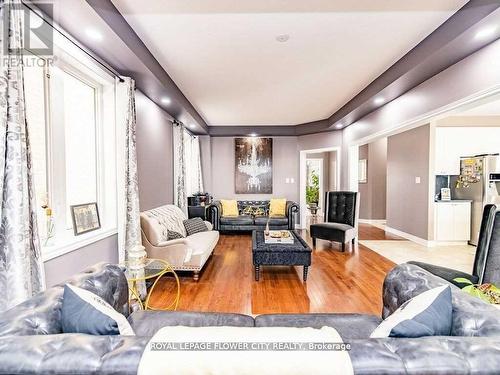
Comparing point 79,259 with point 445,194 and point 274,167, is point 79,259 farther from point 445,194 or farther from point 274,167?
point 445,194

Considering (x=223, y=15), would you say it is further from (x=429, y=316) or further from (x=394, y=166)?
(x=394, y=166)

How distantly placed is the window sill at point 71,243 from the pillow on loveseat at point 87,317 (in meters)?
1.11

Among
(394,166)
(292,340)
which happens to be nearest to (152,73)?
(292,340)

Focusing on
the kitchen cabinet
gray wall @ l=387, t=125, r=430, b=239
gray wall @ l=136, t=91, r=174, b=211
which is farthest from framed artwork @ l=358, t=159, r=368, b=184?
gray wall @ l=136, t=91, r=174, b=211

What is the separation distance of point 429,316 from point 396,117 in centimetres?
384

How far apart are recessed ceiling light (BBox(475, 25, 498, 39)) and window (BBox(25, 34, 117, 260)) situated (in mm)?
3445

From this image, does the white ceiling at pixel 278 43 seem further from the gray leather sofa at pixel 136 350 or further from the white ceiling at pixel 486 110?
the white ceiling at pixel 486 110

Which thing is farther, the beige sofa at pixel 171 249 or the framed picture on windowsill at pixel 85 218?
the beige sofa at pixel 171 249

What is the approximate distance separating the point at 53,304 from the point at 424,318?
1.57 metres

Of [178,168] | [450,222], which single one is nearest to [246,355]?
[178,168]

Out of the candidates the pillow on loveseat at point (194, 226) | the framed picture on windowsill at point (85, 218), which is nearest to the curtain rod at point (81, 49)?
the framed picture on windowsill at point (85, 218)

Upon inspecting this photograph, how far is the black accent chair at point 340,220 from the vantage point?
4.93 m

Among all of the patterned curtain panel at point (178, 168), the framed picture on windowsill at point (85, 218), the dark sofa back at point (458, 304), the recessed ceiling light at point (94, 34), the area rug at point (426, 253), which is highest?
the recessed ceiling light at point (94, 34)

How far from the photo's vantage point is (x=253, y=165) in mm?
7367
